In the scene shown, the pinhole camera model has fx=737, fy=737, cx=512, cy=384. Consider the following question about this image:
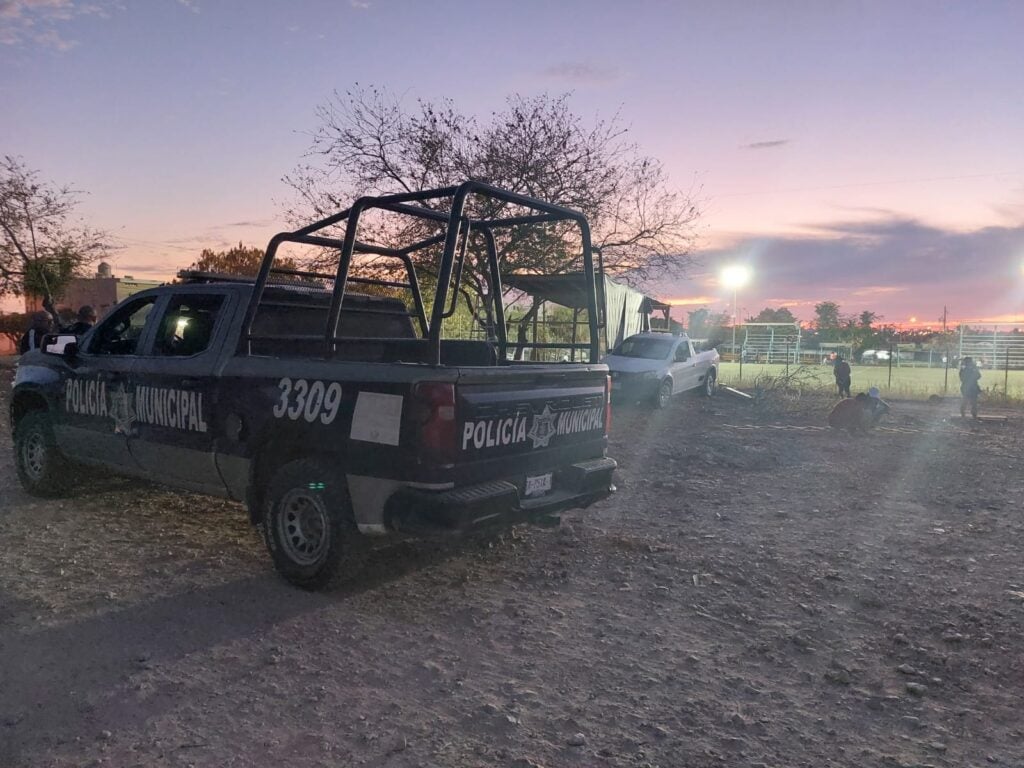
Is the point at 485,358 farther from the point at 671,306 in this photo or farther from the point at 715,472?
the point at 671,306

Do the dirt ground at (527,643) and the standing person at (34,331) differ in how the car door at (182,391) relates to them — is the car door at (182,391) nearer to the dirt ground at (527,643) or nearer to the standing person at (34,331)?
the dirt ground at (527,643)

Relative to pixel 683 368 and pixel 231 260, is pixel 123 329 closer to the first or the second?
pixel 683 368

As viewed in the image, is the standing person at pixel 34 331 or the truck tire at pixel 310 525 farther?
the standing person at pixel 34 331

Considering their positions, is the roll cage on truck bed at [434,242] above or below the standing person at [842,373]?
above

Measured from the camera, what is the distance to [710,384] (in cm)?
1888

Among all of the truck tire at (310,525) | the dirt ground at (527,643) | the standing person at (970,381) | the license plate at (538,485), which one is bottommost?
the dirt ground at (527,643)

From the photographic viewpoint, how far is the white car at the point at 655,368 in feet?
50.7

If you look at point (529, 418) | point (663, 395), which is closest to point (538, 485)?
point (529, 418)

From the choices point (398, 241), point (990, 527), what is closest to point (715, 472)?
point (990, 527)

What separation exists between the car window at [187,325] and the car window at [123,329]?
281mm

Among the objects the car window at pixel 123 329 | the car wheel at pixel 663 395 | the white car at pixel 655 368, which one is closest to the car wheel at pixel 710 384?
the white car at pixel 655 368

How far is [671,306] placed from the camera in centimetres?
2552

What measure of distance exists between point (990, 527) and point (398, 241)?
1420cm

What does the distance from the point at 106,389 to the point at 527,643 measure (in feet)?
12.7
